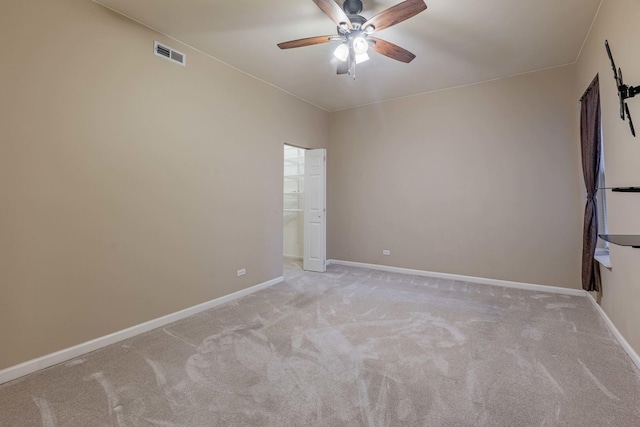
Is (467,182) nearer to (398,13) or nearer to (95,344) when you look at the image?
(398,13)

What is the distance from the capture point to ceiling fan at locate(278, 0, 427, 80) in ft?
6.82

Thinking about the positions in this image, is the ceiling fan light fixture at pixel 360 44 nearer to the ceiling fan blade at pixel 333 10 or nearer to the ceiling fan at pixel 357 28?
the ceiling fan at pixel 357 28

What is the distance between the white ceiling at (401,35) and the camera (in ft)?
8.52

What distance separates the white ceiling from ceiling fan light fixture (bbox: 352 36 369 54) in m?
0.38

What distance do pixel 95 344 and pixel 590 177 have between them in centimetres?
528

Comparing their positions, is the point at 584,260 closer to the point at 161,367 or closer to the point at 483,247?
the point at 483,247

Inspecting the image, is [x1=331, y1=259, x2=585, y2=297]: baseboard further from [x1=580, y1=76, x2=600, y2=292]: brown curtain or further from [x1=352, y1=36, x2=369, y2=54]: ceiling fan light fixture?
[x1=352, y1=36, x2=369, y2=54]: ceiling fan light fixture

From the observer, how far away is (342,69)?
117 inches

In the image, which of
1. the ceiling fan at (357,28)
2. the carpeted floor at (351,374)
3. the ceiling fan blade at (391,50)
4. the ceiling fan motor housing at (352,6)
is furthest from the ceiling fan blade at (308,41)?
the carpeted floor at (351,374)

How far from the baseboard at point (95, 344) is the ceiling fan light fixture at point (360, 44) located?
3233mm

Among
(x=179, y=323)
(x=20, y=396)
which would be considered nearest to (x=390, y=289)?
(x=179, y=323)

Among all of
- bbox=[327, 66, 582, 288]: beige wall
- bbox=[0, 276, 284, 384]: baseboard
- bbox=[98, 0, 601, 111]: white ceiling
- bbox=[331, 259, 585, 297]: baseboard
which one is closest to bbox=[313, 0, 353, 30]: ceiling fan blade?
bbox=[98, 0, 601, 111]: white ceiling

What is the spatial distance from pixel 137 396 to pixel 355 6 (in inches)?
136

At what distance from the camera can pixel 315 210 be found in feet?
16.9
